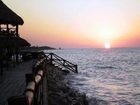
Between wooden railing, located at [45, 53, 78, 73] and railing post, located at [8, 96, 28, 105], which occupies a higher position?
railing post, located at [8, 96, 28, 105]

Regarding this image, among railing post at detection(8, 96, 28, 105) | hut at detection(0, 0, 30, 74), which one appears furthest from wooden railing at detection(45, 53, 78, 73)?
railing post at detection(8, 96, 28, 105)

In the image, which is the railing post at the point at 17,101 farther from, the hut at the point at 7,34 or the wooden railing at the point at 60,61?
the wooden railing at the point at 60,61

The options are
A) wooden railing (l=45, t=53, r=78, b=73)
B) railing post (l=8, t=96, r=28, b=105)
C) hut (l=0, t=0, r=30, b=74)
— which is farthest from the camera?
wooden railing (l=45, t=53, r=78, b=73)

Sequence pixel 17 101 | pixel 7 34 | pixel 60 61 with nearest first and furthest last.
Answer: pixel 17 101, pixel 7 34, pixel 60 61

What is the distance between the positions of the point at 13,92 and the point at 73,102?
611 centimetres

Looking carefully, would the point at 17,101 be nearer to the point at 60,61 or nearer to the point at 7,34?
the point at 7,34

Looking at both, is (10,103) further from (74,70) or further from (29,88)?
(74,70)

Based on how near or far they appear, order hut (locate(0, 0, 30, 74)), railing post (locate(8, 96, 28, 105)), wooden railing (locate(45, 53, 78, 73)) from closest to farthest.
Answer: railing post (locate(8, 96, 28, 105)) < hut (locate(0, 0, 30, 74)) < wooden railing (locate(45, 53, 78, 73))

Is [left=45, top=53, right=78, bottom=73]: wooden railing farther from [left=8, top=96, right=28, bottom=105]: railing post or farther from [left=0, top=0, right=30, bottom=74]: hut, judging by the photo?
[left=8, top=96, right=28, bottom=105]: railing post

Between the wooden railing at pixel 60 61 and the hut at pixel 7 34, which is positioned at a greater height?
the hut at pixel 7 34

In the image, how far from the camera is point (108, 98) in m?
22.3

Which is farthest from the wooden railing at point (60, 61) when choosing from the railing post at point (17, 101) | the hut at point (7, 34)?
the railing post at point (17, 101)

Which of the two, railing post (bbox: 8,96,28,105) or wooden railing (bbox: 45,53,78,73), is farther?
wooden railing (bbox: 45,53,78,73)

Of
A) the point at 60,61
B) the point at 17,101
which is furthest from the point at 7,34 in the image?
the point at 60,61
